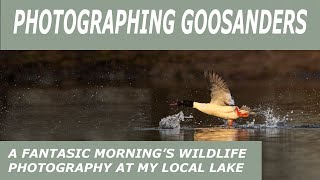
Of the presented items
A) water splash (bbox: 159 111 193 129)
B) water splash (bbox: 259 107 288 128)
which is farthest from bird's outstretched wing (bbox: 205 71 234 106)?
water splash (bbox: 259 107 288 128)

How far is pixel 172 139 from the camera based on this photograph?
19.9m

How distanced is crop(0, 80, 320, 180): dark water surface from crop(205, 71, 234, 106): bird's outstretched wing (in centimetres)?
59

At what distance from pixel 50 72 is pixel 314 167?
3040cm

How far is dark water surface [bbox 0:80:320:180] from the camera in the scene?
18.5 m

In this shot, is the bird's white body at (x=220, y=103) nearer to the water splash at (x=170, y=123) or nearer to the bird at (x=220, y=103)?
the bird at (x=220, y=103)

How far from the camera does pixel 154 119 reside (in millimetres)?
24641

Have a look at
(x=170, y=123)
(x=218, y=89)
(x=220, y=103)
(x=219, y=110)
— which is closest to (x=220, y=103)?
(x=220, y=103)

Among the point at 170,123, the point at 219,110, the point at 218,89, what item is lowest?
the point at 170,123

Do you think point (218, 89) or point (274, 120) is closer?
point (218, 89)

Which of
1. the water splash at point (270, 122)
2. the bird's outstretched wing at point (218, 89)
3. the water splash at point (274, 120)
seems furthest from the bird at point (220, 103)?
the water splash at point (274, 120)

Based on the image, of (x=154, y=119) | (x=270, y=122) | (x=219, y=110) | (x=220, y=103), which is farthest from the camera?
(x=154, y=119)

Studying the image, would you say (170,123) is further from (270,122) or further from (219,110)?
(270,122)

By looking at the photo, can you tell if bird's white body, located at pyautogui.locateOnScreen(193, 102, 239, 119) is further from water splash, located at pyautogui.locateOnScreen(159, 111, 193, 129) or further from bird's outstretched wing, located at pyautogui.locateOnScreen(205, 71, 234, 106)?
water splash, located at pyautogui.locateOnScreen(159, 111, 193, 129)

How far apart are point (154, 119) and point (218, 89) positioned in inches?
135
